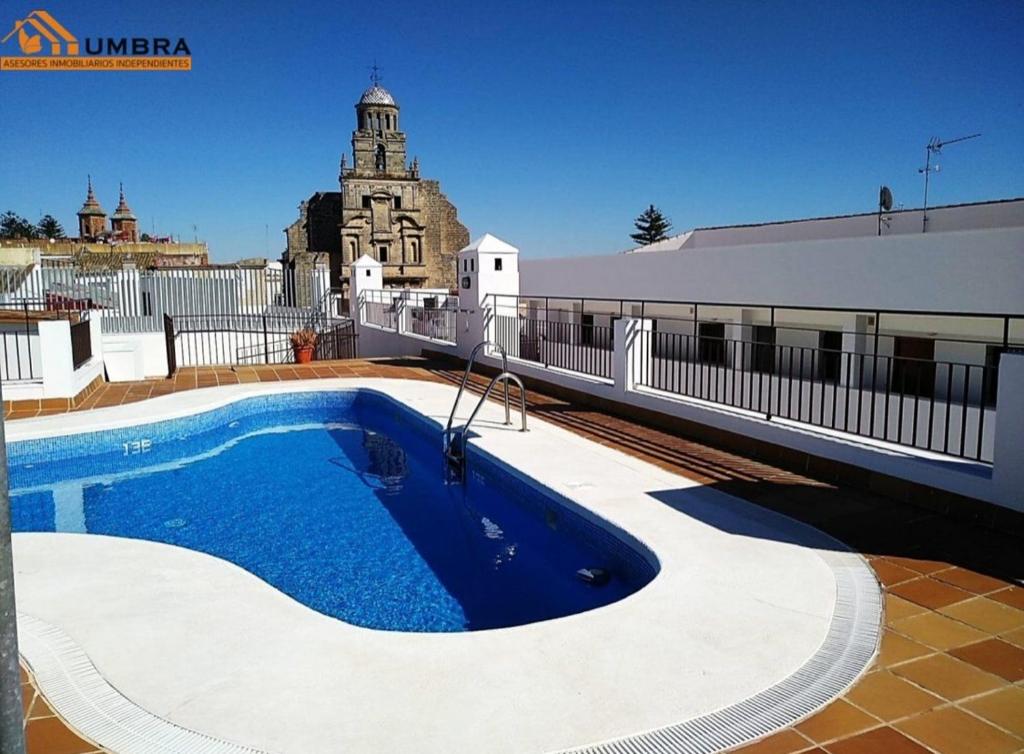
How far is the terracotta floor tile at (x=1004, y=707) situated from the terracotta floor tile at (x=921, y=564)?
1.15 metres

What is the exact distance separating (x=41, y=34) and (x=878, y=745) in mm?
9064

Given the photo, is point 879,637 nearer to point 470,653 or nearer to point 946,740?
point 946,740

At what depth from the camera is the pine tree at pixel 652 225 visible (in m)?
64.9

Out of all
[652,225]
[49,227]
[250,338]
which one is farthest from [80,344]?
[49,227]

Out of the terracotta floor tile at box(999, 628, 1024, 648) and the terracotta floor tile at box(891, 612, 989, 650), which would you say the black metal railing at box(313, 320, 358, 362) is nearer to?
the terracotta floor tile at box(891, 612, 989, 650)

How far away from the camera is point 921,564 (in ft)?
12.8

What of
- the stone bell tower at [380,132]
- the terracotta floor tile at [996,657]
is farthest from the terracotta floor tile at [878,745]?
the stone bell tower at [380,132]

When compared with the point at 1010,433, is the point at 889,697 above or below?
below

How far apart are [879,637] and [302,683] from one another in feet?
8.05

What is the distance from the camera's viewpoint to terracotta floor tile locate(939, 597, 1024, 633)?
3.21 meters

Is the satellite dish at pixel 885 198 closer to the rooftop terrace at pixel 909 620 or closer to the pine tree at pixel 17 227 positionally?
the rooftop terrace at pixel 909 620

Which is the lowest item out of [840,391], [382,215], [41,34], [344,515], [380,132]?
[840,391]

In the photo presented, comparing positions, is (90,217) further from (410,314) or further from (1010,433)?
(1010,433)

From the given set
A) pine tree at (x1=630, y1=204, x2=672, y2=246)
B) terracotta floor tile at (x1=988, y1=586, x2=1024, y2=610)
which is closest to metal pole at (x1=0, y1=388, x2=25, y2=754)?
terracotta floor tile at (x1=988, y1=586, x2=1024, y2=610)
